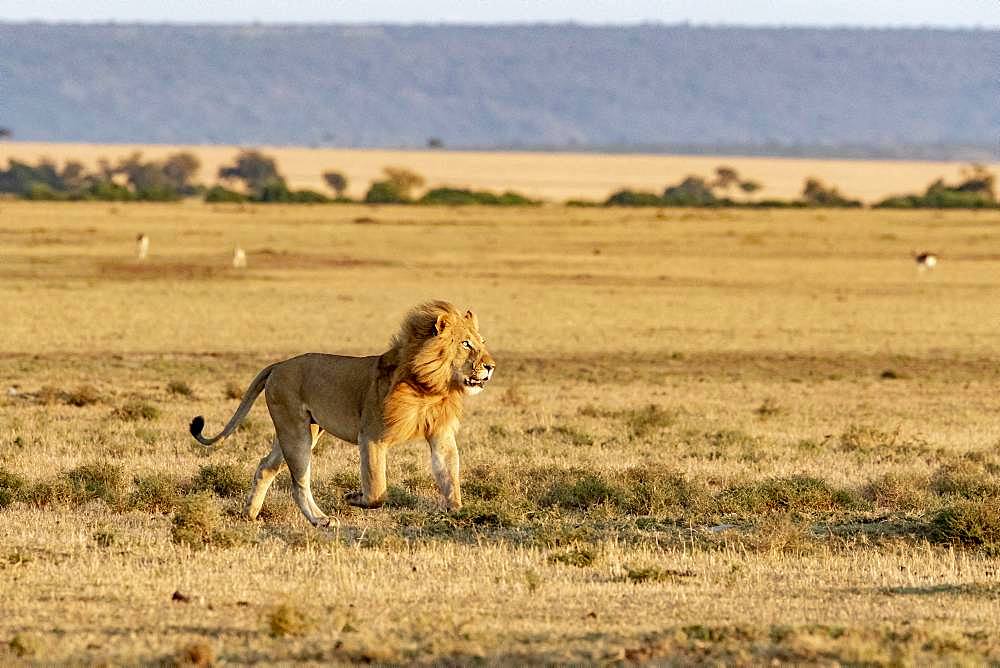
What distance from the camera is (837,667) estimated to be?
705 cm

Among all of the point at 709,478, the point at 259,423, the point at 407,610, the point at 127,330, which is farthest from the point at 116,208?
the point at 407,610

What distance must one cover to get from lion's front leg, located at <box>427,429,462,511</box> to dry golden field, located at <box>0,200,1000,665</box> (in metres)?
0.30

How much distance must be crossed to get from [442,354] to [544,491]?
2663mm

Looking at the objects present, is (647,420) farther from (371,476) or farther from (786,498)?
(371,476)

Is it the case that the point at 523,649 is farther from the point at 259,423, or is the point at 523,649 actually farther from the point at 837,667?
the point at 259,423

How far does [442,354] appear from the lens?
1083 centimetres

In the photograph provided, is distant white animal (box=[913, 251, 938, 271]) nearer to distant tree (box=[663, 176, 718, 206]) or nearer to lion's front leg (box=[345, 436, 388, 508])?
lion's front leg (box=[345, 436, 388, 508])

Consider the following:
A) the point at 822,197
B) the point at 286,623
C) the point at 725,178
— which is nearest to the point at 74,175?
the point at 725,178

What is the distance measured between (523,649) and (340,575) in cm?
226

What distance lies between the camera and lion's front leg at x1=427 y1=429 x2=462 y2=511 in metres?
10.9

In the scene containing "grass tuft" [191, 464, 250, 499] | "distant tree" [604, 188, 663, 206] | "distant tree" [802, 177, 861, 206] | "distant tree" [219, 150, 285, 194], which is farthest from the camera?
"distant tree" [219, 150, 285, 194]

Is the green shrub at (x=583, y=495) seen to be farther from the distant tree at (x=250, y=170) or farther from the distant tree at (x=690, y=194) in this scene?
the distant tree at (x=250, y=170)

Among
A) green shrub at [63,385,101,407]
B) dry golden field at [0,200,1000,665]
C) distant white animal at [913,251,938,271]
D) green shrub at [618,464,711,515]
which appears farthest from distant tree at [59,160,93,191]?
green shrub at [618,464,711,515]

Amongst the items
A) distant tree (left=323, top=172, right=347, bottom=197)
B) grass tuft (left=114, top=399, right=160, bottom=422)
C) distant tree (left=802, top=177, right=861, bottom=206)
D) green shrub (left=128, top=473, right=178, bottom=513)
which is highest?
distant tree (left=323, top=172, right=347, bottom=197)
